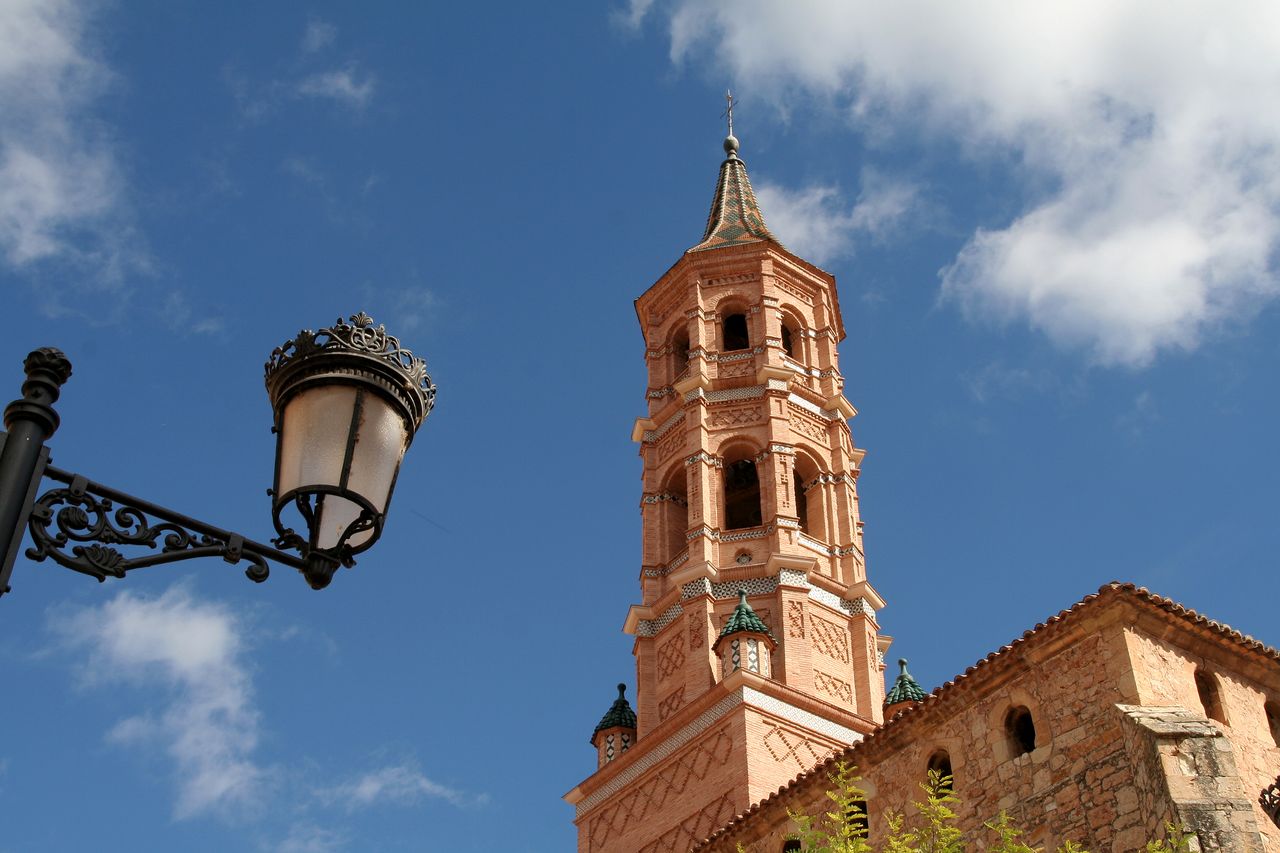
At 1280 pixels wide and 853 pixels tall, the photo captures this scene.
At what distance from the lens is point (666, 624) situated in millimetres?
27469

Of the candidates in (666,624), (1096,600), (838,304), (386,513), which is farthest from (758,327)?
(386,513)

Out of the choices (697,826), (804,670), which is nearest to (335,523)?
(697,826)

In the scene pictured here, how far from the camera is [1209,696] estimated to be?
1641cm

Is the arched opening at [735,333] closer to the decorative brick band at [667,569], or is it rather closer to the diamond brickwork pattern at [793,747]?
the decorative brick band at [667,569]

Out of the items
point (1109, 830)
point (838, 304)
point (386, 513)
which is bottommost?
point (386, 513)

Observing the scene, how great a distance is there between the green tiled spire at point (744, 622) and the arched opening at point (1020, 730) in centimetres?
876

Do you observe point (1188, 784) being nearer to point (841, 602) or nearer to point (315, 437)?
point (315, 437)

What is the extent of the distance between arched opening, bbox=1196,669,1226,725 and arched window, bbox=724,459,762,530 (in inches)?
576

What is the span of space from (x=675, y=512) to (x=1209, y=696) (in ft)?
48.4

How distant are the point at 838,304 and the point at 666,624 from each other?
10788 millimetres

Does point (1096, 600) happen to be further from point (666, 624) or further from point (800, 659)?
point (666, 624)

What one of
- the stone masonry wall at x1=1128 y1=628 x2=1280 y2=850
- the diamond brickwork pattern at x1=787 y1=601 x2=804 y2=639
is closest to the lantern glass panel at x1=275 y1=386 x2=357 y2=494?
the stone masonry wall at x1=1128 y1=628 x2=1280 y2=850

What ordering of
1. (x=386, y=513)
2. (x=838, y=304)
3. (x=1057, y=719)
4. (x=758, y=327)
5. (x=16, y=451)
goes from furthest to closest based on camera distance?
1. (x=838, y=304)
2. (x=758, y=327)
3. (x=1057, y=719)
4. (x=386, y=513)
5. (x=16, y=451)

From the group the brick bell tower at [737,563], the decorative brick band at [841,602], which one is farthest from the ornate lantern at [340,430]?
the decorative brick band at [841,602]
